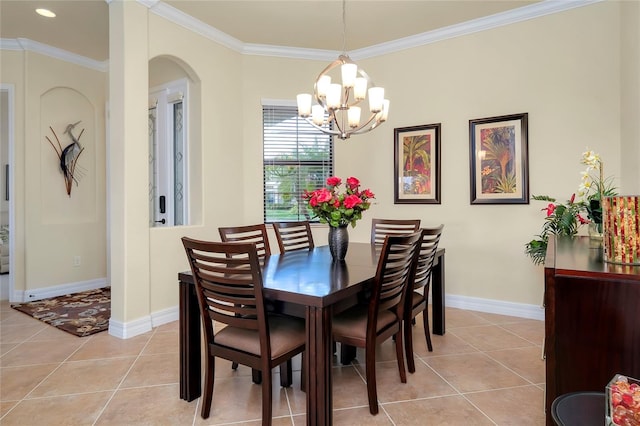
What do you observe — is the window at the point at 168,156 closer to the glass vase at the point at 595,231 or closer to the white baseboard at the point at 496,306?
the white baseboard at the point at 496,306

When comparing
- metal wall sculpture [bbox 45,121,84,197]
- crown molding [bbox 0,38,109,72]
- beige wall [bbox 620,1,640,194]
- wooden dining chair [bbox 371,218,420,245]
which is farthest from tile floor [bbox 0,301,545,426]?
crown molding [bbox 0,38,109,72]

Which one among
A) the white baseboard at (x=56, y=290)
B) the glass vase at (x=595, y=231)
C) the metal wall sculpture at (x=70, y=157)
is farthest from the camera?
the metal wall sculpture at (x=70, y=157)

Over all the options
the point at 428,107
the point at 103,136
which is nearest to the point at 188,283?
the point at 428,107

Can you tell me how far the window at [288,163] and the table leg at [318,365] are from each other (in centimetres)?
287

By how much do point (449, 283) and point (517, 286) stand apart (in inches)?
26.0

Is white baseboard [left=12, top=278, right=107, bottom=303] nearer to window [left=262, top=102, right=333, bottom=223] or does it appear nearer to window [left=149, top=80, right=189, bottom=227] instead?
window [left=149, top=80, right=189, bottom=227]

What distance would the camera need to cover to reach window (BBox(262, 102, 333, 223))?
4383mm

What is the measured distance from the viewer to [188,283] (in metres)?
1.99

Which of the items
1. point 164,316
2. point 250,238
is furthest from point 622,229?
point 164,316

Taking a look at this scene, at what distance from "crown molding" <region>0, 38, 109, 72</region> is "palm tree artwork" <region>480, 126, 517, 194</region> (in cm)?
478

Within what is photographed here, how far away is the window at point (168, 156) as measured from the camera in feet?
13.3

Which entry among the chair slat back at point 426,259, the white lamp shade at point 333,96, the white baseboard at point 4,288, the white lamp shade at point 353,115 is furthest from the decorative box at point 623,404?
the white baseboard at point 4,288

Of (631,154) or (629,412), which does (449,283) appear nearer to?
(631,154)

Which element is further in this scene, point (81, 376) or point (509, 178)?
point (509, 178)
